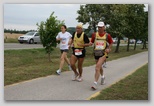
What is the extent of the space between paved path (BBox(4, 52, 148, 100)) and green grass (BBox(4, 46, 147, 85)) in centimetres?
20

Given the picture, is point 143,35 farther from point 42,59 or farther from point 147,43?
point 42,59

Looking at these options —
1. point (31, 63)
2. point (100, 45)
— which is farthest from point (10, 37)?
point (31, 63)

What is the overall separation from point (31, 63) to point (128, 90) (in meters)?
2.82

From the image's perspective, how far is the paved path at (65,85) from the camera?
5.65 metres

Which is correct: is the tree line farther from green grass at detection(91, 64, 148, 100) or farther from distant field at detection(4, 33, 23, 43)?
distant field at detection(4, 33, 23, 43)

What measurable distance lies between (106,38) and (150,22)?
31.7 inches

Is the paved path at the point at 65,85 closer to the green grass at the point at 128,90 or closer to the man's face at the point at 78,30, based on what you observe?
the green grass at the point at 128,90

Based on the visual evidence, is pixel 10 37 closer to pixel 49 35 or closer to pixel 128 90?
pixel 128 90

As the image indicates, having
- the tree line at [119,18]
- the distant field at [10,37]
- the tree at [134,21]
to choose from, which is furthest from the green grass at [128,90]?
the distant field at [10,37]

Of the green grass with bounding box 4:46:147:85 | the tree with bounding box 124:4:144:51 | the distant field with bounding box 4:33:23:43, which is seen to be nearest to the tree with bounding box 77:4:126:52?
the tree with bounding box 124:4:144:51

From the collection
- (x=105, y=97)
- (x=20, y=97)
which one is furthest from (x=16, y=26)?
(x=105, y=97)

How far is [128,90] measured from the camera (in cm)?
597

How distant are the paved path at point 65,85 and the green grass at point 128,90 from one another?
8.0 inches

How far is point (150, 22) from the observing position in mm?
5727
